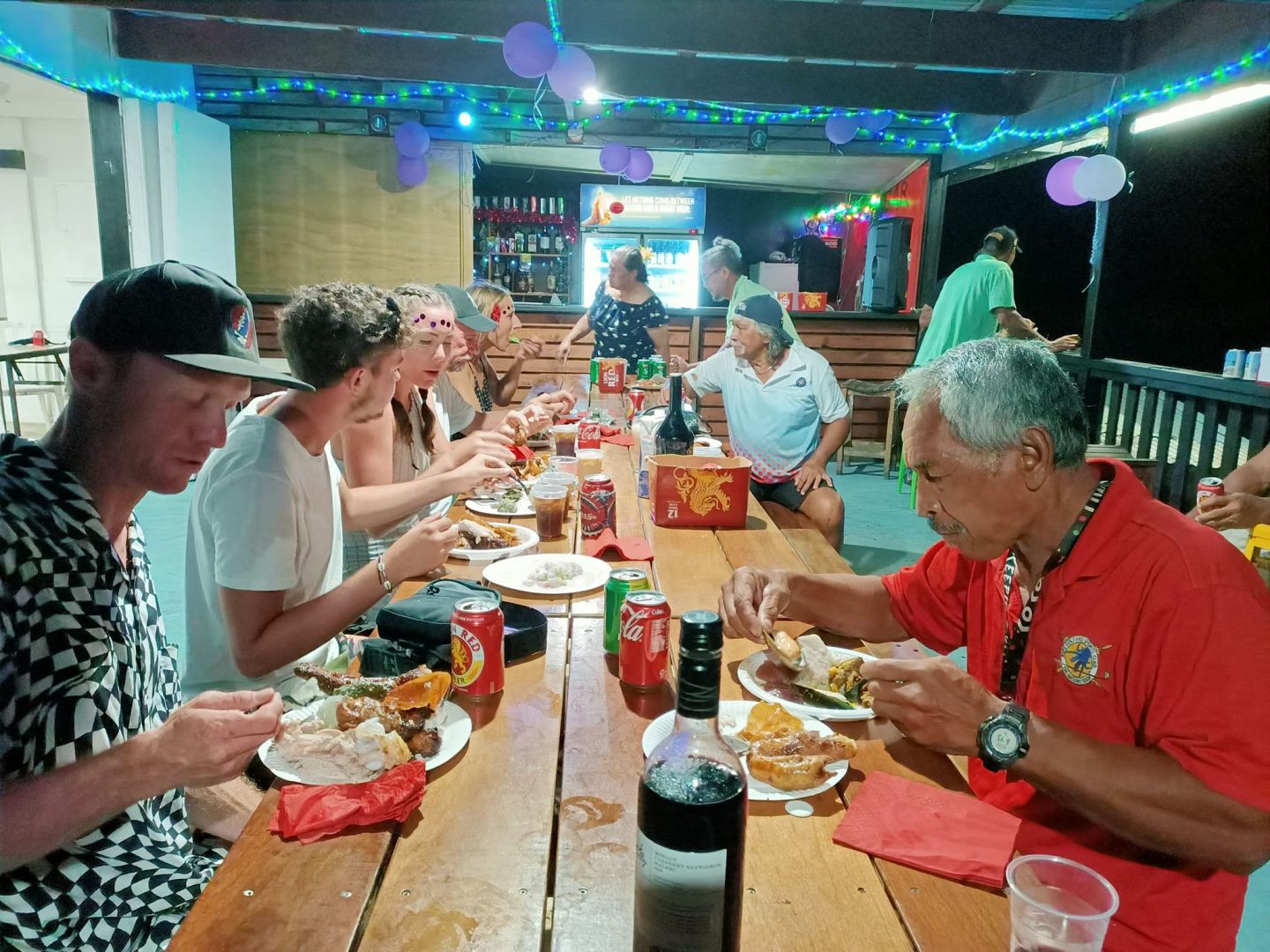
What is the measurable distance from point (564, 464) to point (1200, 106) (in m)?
4.78

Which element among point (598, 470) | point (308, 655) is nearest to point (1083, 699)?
point (308, 655)

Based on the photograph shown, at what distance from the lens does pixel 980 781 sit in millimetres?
1528

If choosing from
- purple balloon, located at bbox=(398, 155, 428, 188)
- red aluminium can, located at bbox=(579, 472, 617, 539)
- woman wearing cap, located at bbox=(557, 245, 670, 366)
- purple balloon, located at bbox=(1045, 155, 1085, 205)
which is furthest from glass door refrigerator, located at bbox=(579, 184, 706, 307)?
red aluminium can, located at bbox=(579, 472, 617, 539)

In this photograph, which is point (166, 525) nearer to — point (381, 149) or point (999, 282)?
point (381, 149)

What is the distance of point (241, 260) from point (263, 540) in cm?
824

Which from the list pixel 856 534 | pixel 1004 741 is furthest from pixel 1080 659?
pixel 856 534

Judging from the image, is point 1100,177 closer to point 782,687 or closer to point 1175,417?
point 1175,417

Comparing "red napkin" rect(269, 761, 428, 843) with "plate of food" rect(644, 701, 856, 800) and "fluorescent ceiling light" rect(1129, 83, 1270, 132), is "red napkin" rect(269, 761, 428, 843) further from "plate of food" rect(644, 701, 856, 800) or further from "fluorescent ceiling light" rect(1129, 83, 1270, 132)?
"fluorescent ceiling light" rect(1129, 83, 1270, 132)

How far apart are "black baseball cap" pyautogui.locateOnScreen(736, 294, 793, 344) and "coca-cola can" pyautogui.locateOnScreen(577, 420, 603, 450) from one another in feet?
3.18

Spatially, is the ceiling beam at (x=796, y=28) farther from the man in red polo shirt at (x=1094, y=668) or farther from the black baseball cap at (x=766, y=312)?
the man in red polo shirt at (x=1094, y=668)

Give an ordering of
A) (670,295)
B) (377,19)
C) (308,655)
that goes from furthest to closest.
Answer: (670,295) < (377,19) < (308,655)

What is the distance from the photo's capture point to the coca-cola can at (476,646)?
4.66 feet

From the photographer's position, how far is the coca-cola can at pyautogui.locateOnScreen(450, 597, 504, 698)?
4.66ft

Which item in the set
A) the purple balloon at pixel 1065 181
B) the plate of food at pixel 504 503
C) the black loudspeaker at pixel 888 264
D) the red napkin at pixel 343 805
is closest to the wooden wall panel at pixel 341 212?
the black loudspeaker at pixel 888 264
